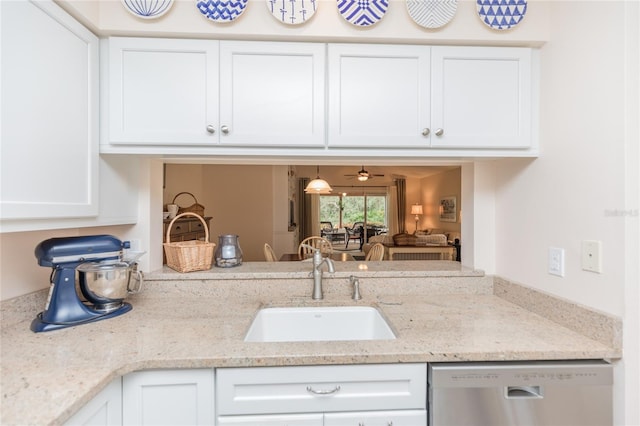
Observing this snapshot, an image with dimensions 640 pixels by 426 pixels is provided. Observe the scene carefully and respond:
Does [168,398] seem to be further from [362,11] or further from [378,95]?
[362,11]

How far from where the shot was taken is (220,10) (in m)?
1.30

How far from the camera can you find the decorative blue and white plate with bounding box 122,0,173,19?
4.22ft

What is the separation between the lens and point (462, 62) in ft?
4.55

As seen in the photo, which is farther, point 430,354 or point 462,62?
point 462,62

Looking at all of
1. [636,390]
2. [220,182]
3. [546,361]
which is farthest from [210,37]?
[220,182]

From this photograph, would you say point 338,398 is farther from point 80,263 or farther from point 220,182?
point 220,182

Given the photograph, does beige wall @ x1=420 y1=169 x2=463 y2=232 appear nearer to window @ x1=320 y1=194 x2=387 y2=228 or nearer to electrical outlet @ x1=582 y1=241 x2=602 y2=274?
window @ x1=320 y1=194 x2=387 y2=228

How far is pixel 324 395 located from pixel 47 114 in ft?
4.29

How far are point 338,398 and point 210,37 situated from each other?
1461 millimetres

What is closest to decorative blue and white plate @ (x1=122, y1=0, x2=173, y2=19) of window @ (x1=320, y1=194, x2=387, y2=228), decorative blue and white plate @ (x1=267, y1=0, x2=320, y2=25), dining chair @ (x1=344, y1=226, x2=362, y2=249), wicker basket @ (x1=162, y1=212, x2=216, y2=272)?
decorative blue and white plate @ (x1=267, y1=0, x2=320, y2=25)

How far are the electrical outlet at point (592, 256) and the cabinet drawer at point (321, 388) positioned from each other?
2.32 ft

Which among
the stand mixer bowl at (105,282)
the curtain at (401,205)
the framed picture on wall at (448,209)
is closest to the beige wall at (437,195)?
the framed picture on wall at (448,209)

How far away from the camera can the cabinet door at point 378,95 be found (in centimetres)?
137

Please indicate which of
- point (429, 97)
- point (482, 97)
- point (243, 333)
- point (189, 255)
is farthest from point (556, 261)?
point (189, 255)
